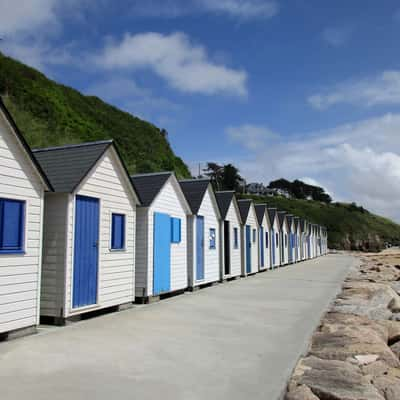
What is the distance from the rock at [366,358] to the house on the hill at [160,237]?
6418 millimetres

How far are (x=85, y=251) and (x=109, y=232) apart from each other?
973 millimetres

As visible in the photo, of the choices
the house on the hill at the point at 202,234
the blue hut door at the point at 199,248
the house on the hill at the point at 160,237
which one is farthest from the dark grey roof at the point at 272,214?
the house on the hill at the point at 160,237

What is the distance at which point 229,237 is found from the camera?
18234 millimetres

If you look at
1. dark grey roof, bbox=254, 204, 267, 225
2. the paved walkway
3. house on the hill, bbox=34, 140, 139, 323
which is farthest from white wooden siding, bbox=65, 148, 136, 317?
dark grey roof, bbox=254, 204, 267, 225

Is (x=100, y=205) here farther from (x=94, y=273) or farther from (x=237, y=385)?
(x=237, y=385)

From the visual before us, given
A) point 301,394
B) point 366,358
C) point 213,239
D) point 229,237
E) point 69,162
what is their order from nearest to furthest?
point 301,394, point 366,358, point 69,162, point 213,239, point 229,237

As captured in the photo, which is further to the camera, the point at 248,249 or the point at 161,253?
the point at 248,249

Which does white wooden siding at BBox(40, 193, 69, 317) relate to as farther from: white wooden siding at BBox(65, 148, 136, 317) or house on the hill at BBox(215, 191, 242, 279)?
house on the hill at BBox(215, 191, 242, 279)

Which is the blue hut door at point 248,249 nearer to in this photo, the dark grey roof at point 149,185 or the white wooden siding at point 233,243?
the white wooden siding at point 233,243

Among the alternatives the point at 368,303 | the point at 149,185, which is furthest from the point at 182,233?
the point at 368,303

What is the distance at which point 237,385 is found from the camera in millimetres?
4586

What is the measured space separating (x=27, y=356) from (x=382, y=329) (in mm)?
6265

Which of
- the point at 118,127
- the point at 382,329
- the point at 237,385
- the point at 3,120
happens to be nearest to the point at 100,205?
the point at 3,120

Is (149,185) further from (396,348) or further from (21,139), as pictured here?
(396,348)
